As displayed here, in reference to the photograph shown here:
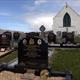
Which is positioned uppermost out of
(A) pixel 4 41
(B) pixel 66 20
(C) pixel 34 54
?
(B) pixel 66 20

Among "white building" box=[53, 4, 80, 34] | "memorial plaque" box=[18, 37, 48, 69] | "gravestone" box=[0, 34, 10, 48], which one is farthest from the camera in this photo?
"white building" box=[53, 4, 80, 34]

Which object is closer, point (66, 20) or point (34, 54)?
point (34, 54)

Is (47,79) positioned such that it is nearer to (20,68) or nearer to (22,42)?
(20,68)

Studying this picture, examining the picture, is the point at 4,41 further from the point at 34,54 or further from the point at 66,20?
the point at 66,20

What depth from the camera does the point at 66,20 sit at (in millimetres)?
52625

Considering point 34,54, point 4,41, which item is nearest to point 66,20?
point 4,41

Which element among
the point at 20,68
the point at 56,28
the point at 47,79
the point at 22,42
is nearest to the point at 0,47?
the point at 22,42

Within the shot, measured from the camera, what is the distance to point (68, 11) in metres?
52.2

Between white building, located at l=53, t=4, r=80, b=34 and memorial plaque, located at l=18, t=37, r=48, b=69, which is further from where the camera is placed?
white building, located at l=53, t=4, r=80, b=34

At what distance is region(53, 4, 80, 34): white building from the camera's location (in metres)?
51.4

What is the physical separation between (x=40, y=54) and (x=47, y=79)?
111 inches

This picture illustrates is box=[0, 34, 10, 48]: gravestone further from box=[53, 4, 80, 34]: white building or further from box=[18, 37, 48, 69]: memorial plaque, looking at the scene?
box=[53, 4, 80, 34]: white building

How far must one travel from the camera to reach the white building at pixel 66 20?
51.4 metres

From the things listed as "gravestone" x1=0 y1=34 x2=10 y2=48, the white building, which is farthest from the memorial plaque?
the white building
